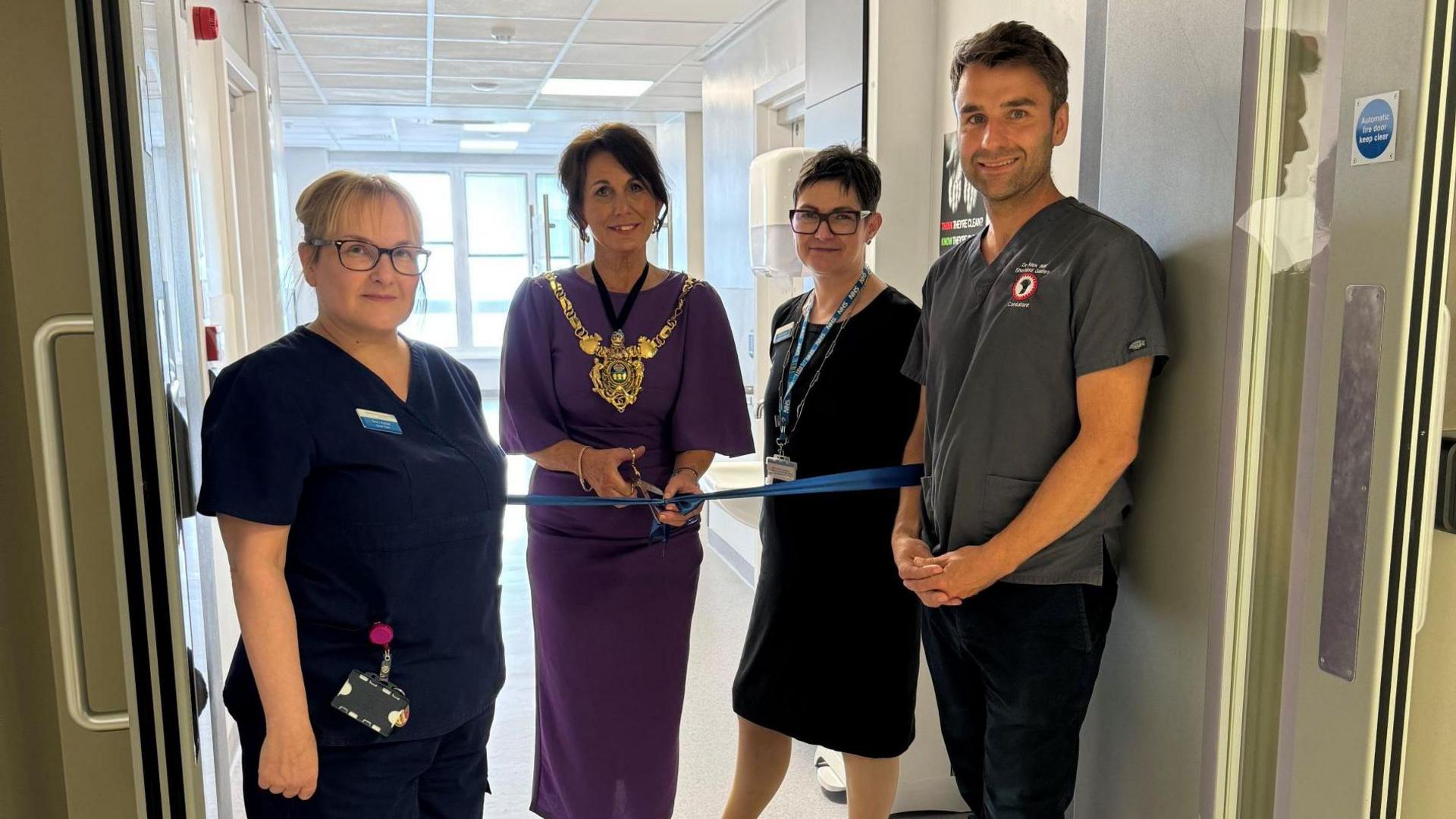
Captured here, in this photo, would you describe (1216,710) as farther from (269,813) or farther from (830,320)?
(269,813)

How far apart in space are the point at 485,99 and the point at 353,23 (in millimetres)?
2934

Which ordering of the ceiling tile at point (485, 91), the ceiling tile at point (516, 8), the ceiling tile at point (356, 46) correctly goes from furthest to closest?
the ceiling tile at point (485, 91) → the ceiling tile at point (356, 46) → the ceiling tile at point (516, 8)

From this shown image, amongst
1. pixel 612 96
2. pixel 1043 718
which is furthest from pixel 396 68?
pixel 1043 718

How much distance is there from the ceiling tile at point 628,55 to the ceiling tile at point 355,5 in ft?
4.39

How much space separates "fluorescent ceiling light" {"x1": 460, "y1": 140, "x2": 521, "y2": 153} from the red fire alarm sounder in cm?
824

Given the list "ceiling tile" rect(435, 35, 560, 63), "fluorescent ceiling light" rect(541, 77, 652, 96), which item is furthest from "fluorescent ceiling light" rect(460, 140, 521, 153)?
"ceiling tile" rect(435, 35, 560, 63)

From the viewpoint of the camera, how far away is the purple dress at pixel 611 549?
209 cm

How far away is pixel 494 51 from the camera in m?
6.26

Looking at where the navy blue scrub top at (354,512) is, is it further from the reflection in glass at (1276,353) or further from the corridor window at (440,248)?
the corridor window at (440,248)

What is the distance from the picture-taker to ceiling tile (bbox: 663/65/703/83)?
684cm

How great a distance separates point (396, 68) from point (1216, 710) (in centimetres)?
665

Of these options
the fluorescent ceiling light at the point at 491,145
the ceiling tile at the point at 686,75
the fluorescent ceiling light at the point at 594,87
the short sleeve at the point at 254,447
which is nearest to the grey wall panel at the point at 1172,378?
the short sleeve at the point at 254,447

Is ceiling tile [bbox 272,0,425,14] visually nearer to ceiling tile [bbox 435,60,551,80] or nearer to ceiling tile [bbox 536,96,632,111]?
ceiling tile [bbox 435,60,551,80]

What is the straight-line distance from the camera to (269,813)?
1.41m
